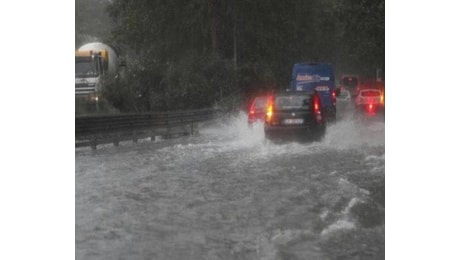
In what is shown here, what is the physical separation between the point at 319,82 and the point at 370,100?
56 centimetres

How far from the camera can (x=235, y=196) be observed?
24.2ft

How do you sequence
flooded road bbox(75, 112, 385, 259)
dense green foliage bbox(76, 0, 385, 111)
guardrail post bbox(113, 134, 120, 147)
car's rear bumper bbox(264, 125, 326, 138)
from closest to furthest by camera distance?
flooded road bbox(75, 112, 385, 259) → dense green foliage bbox(76, 0, 385, 111) → car's rear bumper bbox(264, 125, 326, 138) → guardrail post bbox(113, 134, 120, 147)

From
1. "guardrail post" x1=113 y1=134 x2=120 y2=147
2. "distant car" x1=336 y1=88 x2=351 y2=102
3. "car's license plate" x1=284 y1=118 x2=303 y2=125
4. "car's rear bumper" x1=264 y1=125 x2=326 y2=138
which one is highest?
"distant car" x1=336 y1=88 x2=351 y2=102

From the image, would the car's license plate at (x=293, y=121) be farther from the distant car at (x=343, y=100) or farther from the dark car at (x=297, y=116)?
the distant car at (x=343, y=100)

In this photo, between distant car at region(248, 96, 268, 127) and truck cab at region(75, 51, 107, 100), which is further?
truck cab at region(75, 51, 107, 100)

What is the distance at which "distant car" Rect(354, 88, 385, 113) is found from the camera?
7.04 metres

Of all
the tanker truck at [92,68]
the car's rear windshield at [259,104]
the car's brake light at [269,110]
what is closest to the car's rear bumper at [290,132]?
the car's brake light at [269,110]

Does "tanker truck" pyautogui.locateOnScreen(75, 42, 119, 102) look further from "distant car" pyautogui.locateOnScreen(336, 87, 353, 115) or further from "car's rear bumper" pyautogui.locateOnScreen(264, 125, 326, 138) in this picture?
"distant car" pyautogui.locateOnScreen(336, 87, 353, 115)

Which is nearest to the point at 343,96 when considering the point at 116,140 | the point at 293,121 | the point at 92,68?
the point at 293,121

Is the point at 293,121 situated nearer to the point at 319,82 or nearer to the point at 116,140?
the point at 319,82

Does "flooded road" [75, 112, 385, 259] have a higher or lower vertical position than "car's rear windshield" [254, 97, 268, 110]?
lower

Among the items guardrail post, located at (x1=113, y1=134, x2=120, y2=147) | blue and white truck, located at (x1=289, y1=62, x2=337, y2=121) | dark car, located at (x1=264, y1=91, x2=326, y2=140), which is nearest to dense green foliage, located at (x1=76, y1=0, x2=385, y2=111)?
blue and white truck, located at (x1=289, y1=62, x2=337, y2=121)

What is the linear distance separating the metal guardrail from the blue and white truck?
3.41 feet
